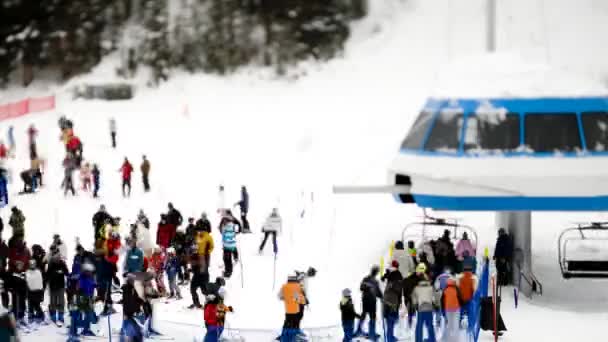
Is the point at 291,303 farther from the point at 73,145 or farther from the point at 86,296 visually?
the point at 73,145

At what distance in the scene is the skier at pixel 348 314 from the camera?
17422 mm

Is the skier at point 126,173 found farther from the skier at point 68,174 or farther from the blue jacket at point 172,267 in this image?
the blue jacket at point 172,267

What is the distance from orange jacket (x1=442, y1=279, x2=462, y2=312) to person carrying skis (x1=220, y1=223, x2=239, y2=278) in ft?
21.7

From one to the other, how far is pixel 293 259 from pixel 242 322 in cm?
501

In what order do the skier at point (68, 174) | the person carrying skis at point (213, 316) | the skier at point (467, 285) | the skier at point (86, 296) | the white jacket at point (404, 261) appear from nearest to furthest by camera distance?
1. the person carrying skis at point (213, 316)
2. the skier at point (467, 285)
3. the skier at point (86, 296)
4. the white jacket at point (404, 261)
5. the skier at point (68, 174)

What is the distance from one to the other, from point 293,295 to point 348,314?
3.29ft

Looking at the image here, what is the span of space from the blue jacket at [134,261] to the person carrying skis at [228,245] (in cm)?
277

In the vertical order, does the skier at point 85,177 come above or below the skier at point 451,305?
above

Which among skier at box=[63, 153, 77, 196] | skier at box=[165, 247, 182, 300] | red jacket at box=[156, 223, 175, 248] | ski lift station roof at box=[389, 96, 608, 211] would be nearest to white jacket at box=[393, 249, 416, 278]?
ski lift station roof at box=[389, 96, 608, 211]

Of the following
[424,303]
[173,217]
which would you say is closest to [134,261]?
[173,217]

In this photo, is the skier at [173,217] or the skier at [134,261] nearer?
the skier at [134,261]

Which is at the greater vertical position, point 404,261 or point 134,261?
point 134,261

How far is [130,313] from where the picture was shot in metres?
16.8

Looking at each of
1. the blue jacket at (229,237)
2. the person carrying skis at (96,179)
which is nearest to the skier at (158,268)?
the blue jacket at (229,237)
